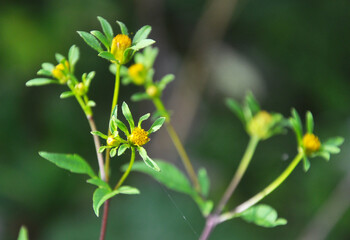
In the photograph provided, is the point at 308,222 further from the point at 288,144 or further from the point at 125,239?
the point at 125,239

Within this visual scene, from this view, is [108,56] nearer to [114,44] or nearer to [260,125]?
[114,44]

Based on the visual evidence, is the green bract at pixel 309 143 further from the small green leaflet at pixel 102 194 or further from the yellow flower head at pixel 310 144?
the small green leaflet at pixel 102 194

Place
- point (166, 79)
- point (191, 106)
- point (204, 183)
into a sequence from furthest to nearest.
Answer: point (191, 106)
point (204, 183)
point (166, 79)

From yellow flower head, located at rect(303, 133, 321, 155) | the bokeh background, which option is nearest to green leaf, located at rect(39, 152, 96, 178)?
yellow flower head, located at rect(303, 133, 321, 155)

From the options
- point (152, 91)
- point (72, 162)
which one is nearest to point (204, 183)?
point (152, 91)

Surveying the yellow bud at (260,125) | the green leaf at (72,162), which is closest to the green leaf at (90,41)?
the green leaf at (72,162)

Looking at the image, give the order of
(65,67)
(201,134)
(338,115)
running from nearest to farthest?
1. (65,67)
2. (338,115)
3. (201,134)

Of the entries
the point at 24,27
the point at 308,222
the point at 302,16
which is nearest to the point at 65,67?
the point at 24,27
